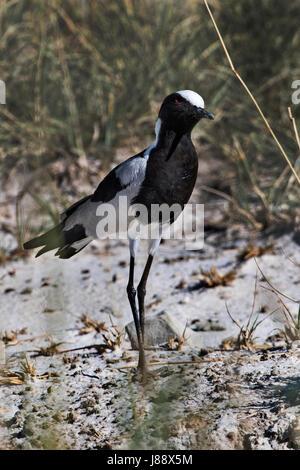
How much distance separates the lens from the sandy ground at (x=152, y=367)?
7.50 feet

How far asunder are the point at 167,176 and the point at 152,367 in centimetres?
80

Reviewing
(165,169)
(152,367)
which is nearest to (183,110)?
(165,169)

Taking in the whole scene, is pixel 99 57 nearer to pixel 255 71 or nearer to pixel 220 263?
pixel 255 71

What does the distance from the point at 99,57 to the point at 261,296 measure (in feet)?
7.86

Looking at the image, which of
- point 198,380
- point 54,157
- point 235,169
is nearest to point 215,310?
point 198,380

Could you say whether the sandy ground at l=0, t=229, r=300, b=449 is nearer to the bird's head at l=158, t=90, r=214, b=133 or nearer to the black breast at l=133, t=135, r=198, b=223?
the black breast at l=133, t=135, r=198, b=223

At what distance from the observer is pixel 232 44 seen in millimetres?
5129

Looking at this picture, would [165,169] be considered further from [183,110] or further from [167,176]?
[183,110]

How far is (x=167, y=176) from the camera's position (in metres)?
2.64

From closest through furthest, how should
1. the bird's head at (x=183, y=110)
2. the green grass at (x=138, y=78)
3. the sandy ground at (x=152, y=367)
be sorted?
the sandy ground at (x=152, y=367) → the bird's head at (x=183, y=110) → the green grass at (x=138, y=78)

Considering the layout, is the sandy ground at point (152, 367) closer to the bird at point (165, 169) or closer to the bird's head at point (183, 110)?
the bird at point (165, 169)

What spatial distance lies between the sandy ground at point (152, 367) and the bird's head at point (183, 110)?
72 centimetres

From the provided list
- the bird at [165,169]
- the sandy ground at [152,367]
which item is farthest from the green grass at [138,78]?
the bird at [165,169]

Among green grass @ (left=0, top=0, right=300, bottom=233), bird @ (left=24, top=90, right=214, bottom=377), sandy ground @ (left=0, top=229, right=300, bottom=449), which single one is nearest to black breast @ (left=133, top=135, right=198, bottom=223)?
bird @ (left=24, top=90, right=214, bottom=377)
